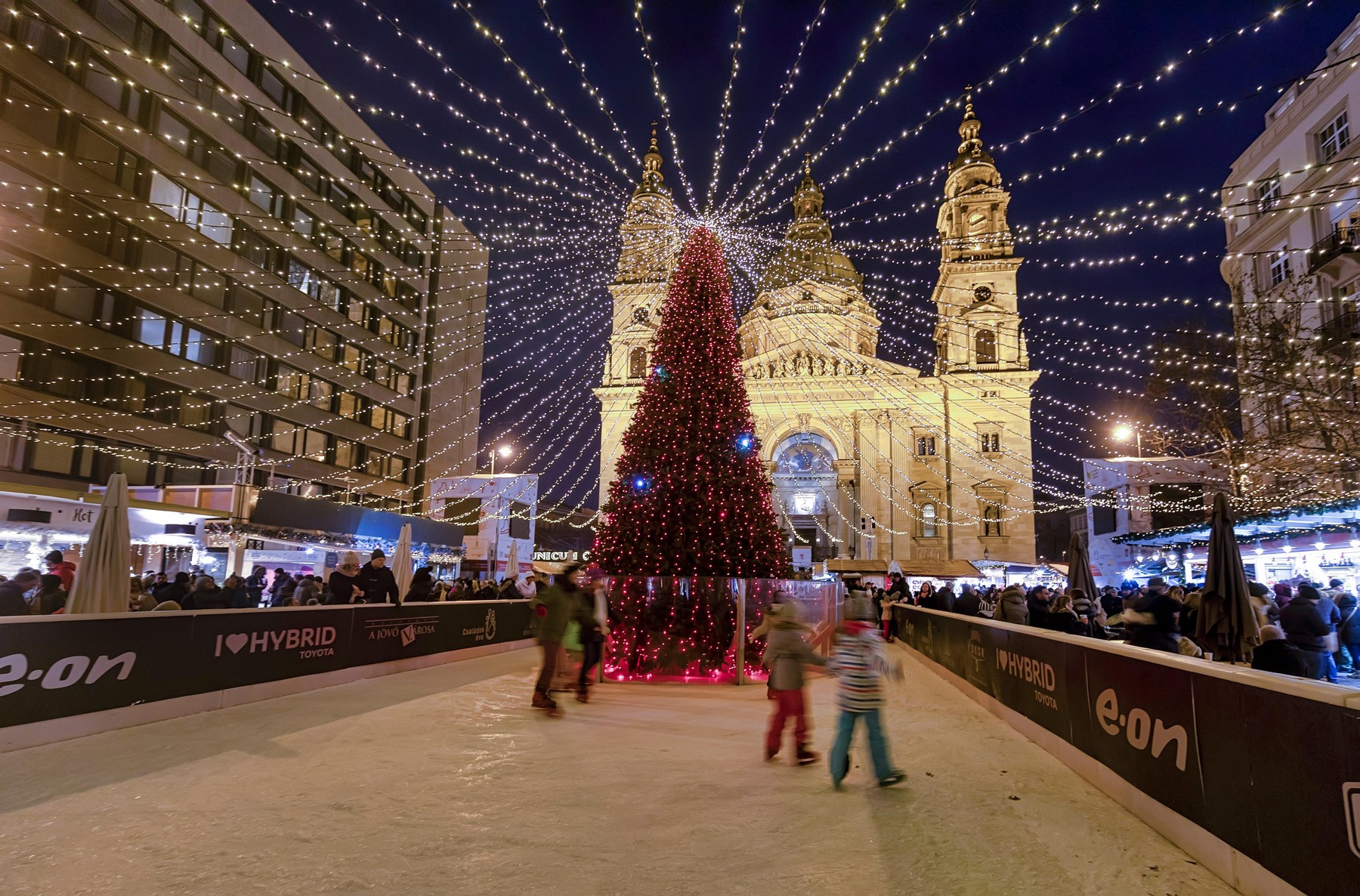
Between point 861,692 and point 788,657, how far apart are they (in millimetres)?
871

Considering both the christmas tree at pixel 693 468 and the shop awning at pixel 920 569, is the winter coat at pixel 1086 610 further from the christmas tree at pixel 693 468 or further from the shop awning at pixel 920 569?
the shop awning at pixel 920 569

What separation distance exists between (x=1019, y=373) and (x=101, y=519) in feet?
150

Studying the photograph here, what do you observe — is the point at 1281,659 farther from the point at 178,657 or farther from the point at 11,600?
the point at 11,600

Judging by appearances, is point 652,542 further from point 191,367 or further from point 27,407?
point 191,367

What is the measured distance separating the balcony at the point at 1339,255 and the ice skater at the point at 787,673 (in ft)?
64.3

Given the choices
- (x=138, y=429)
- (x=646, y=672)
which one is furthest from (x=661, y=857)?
(x=138, y=429)

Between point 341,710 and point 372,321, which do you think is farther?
point 372,321

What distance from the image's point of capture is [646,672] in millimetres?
11547

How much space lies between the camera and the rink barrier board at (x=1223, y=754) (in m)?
3.24

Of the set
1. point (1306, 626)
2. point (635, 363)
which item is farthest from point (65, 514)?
point (635, 363)

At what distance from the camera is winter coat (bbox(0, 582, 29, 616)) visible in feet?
26.3

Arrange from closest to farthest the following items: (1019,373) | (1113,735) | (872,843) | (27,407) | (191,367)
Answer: (872,843) → (1113,735) → (27,407) → (191,367) → (1019,373)

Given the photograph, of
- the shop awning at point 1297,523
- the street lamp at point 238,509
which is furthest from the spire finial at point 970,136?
the street lamp at point 238,509

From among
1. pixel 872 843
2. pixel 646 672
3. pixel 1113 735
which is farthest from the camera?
pixel 646 672
